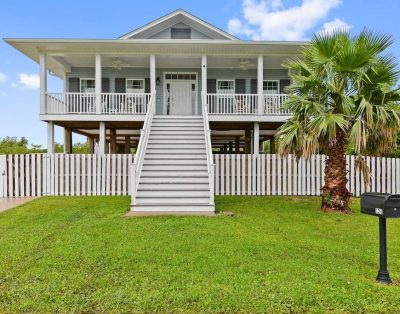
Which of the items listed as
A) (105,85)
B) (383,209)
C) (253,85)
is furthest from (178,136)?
(383,209)

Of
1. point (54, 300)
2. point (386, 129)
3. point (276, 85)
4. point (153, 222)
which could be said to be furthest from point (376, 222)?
point (276, 85)

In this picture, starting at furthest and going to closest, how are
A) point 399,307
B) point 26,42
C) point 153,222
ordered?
point 26,42, point 153,222, point 399,307

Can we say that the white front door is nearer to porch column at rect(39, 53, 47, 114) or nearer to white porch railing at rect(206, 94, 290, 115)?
white porch railing at rect(206, 94, 290, 115)

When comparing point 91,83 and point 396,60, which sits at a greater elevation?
point 91,83

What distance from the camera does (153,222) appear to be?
7.65 metres

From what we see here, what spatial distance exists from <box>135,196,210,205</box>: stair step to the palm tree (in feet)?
8.76

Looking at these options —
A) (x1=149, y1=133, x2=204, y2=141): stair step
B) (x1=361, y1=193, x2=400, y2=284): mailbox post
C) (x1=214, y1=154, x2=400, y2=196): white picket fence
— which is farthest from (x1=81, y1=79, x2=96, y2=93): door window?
(x1=361, y1=193, x2=400, y2=284): mailbox post

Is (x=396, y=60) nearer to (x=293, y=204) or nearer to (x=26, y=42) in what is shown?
(x=293, y=204)

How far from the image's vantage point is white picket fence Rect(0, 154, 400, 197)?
40.8ft

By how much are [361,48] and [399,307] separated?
6953 mm

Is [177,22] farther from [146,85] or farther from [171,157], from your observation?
[171,157]

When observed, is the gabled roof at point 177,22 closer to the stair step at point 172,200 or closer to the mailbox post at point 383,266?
the stair step at point 172,200

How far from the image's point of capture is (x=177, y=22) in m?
16.9

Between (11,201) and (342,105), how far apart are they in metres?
11.0
